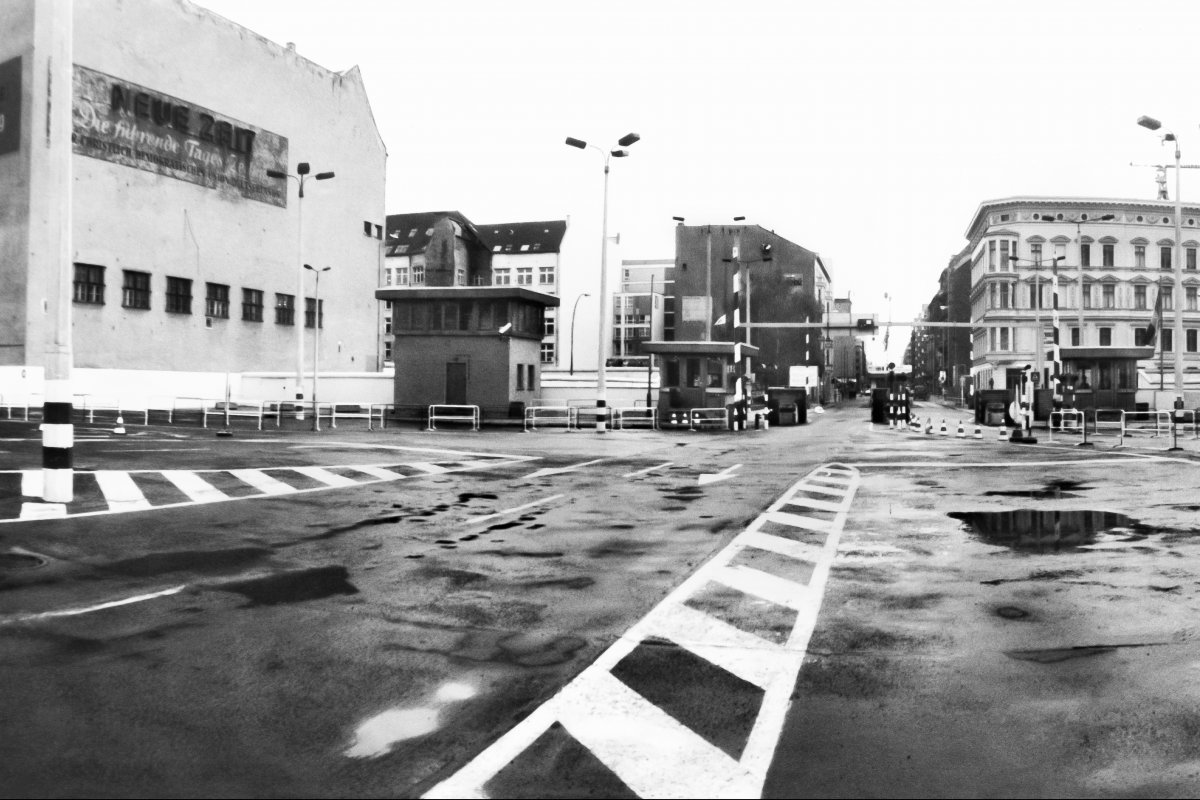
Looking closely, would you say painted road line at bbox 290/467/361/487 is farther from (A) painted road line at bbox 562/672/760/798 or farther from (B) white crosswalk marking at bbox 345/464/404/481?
(A) painted road line at bbox 562/672/760/798

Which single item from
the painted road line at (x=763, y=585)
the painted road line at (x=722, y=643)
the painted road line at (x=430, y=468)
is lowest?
the painted road line at (x=722, y=643)

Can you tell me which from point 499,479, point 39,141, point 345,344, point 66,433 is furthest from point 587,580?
point 345,344

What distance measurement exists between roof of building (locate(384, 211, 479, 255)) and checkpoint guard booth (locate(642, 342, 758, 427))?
75841 mm

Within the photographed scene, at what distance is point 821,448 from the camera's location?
27.4 metres

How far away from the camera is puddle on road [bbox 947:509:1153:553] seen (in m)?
9.66

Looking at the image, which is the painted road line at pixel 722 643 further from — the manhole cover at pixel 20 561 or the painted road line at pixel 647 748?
the manhole cover at pixel 20 561

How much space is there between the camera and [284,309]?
209 ft

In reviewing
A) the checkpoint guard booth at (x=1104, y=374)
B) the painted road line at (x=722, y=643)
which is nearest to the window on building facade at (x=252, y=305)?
the checkpoint guard booth at (x=1104, y=374)

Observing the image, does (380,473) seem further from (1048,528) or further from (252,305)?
(252,305)

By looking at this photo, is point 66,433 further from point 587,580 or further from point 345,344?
point 345,344

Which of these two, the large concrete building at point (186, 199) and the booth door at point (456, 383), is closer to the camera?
the booth door at point (456, 383)

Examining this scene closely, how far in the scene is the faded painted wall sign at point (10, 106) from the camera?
48688mm

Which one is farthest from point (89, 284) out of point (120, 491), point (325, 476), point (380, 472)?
point (120, 491)

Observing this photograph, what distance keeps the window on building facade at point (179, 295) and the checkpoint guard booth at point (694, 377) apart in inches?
1115
